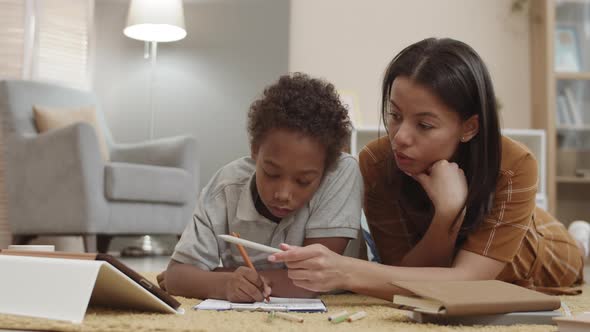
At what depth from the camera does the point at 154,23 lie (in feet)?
11.8

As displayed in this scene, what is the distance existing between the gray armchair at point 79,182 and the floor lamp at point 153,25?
1.80 ft

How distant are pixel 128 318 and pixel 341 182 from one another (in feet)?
1.62

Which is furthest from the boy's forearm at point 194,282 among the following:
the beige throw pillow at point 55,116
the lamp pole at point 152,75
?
the lamp pole at point 152,75

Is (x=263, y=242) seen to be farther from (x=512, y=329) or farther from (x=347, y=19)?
(x=347, y=19)

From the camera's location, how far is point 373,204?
1441mm

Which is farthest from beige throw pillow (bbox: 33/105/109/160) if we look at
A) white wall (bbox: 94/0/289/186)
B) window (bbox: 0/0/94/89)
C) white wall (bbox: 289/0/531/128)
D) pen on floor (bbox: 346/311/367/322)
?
pen on floor (bbox: 346/311/367/322)

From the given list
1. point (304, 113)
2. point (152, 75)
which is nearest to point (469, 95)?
A: point (304, 113)

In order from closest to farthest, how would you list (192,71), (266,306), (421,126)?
(266,306) → (421,126) → (192,71)

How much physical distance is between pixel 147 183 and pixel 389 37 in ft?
5.99

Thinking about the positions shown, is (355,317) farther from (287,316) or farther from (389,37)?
(389,37)

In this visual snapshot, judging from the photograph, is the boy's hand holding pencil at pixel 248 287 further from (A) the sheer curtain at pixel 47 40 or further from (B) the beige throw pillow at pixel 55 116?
(A) the sheer curtain at pixel 47 40

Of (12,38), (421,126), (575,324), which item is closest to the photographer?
(575,324)

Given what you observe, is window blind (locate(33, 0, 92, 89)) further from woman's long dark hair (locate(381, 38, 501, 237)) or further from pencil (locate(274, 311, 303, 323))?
pencil (locate(274, 311, 303, 323))

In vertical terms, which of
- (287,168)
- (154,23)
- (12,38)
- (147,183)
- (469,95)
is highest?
(154,23)
